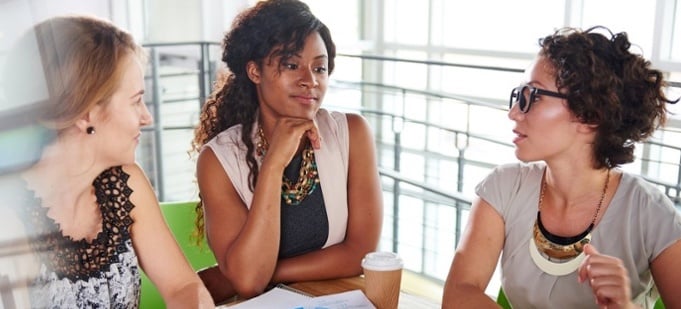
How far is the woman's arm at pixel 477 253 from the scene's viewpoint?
120cm

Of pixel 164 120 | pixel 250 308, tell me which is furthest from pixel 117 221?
pixel 164 120

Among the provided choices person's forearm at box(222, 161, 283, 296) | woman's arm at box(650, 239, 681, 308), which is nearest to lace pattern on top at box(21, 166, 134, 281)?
person's forearm at box(222, 161, 283, 296)

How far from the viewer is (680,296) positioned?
1069 mm

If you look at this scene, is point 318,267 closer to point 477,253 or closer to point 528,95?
point 477,253

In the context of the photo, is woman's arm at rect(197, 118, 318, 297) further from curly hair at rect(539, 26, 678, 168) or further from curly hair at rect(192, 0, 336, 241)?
curly hair at rect(539, 26, 678, 168)

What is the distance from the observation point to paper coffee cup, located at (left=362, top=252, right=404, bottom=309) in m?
1.04

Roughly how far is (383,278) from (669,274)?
18.8 inches

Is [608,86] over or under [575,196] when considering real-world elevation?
over

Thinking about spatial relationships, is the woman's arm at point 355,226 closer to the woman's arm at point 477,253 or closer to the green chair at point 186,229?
Answer: the woman's arm at point 477,253

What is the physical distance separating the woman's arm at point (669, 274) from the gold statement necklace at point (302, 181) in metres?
0.68

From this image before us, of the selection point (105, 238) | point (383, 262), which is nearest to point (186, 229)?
point (105, 238)

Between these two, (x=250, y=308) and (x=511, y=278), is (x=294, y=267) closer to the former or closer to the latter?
(x=250, y=308)

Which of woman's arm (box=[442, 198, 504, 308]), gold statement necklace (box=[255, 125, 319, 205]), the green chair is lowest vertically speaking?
the green chair

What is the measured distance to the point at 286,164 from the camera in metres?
1.34
